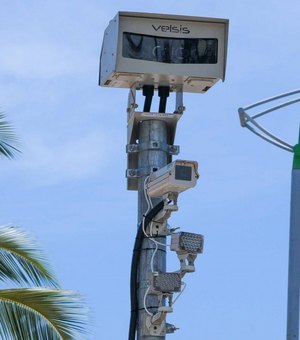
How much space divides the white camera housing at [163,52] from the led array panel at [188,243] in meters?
1.85

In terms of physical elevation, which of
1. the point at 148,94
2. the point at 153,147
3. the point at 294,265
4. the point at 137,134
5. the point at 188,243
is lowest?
the point at 294,265

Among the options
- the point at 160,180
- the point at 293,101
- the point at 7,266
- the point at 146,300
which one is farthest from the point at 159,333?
the point at 7,266

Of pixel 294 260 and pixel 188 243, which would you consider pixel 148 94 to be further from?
pixel 294 260

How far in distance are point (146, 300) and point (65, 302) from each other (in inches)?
115

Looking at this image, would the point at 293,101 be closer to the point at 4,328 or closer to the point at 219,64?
the point at 219,64

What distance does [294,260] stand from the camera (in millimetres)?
13203

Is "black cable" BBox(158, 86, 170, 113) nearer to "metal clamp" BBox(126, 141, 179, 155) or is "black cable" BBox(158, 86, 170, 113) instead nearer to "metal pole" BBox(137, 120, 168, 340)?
"metal pole" BBox(137, 120, 168, 340)

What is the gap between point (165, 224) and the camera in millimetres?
14805

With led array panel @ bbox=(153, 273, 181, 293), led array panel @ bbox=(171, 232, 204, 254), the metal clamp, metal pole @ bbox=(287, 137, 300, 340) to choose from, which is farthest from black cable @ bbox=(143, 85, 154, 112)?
metal pole @ bbox=(287, 137, 300, 340)

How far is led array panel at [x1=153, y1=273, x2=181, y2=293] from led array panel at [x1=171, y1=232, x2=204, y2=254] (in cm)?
28

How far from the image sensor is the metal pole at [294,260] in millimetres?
12930

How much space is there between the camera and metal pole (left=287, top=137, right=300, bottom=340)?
42.4 ft

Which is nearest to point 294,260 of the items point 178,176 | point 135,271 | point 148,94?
point 178,176

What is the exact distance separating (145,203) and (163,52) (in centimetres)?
164
